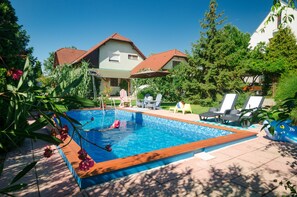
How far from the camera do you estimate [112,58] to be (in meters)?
32.8

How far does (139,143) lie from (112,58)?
25840 mm

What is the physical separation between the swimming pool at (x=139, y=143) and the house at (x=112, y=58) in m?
16.1

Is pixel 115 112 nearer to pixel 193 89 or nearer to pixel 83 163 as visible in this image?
pixel 193 89

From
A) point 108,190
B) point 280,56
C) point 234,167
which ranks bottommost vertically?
point 108,190

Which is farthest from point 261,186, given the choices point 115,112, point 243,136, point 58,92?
point 115,112

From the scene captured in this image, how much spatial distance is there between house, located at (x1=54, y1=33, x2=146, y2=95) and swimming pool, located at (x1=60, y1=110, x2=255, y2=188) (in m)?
16.1

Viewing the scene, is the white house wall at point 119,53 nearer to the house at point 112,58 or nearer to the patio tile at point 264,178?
the house at point 112,58

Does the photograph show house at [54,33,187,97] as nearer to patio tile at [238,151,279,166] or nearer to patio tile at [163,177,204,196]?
patio tile at [238,151,279,166]

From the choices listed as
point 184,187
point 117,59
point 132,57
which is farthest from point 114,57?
point 184,187

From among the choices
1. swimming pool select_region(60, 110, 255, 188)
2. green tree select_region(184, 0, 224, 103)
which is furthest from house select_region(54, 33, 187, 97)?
swimming pool select_region(60, 110, 255, 188)

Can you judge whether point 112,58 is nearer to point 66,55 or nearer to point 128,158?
point 66,55

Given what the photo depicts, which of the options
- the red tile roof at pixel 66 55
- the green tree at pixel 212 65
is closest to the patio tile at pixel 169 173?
the green tree at pixel 212 65

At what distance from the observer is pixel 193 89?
20.9m

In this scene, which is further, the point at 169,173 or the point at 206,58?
the point at 206,58
